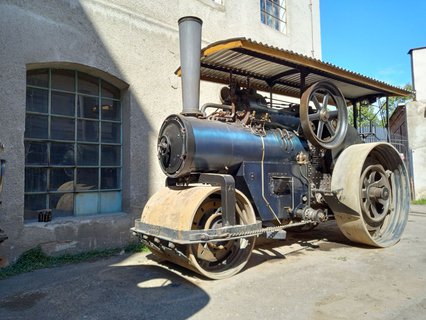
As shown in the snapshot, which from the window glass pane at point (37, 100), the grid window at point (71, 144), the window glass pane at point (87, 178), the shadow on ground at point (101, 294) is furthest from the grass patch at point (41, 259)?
the window glass pane at point (37, 100)

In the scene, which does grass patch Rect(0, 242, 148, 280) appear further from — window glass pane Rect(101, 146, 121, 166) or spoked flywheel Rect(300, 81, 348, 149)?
spoked flywheel Rect(300, 81, 348, 149)

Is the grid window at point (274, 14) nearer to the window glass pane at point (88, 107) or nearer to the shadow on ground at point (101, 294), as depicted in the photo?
the window glass pane at point (88, 107)

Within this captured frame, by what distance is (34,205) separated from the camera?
5.21m

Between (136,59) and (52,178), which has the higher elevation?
(136,59)

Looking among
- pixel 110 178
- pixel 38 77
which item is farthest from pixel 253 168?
pixel 38 77

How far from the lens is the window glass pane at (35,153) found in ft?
16.9

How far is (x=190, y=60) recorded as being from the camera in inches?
180

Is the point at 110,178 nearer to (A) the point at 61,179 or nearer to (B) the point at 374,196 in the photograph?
(A) the point at 61,179

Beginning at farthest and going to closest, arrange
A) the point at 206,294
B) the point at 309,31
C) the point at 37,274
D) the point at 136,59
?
the point at 309,31 < the point at 136,59 < the point at 37,274 < the point at 206,294

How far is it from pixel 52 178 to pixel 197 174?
241 centimetres

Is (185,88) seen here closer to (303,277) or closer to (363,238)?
(303,277)

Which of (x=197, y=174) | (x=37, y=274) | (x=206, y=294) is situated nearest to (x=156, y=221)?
(x=197, y=174)

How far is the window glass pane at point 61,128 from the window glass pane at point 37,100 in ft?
0.73

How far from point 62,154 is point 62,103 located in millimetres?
781
